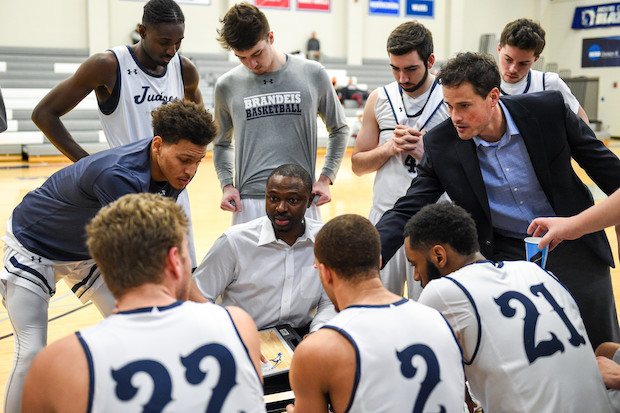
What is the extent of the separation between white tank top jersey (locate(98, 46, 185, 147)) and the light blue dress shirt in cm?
174

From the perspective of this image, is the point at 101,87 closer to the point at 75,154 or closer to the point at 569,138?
the point at 75,154

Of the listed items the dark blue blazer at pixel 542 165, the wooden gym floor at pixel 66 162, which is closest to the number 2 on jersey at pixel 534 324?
the dark blue blazer at pixel 542 165

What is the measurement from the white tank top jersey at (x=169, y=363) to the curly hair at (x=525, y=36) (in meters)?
3.02

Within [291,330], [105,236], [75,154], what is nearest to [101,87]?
[75,154]

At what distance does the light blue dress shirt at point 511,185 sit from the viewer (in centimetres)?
304

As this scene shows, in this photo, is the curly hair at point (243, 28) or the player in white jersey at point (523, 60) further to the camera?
the player in white jersey at point (523, 60)

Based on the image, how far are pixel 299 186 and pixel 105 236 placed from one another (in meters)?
1.70

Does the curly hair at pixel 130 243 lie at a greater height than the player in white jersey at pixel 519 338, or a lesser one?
greater

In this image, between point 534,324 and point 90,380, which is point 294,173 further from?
point 90,380

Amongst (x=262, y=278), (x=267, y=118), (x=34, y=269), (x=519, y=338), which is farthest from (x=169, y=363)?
(x=267, y=118)

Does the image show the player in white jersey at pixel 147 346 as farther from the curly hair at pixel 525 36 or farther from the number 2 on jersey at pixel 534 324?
the curly hair at pixel 525 36

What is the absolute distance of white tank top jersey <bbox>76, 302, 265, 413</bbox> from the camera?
1.54 metres

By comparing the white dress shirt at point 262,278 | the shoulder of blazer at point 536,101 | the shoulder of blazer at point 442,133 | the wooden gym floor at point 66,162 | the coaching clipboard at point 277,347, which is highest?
the shoulder of blazer at point 536,101

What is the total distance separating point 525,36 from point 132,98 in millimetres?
2355
